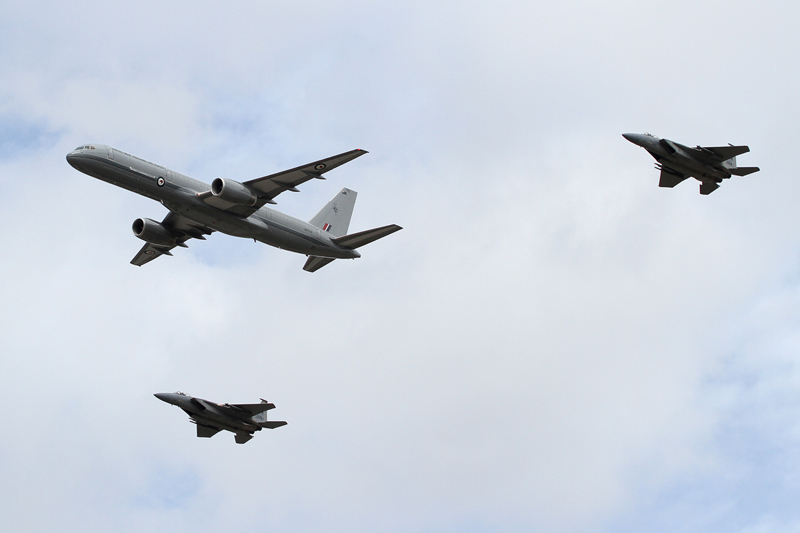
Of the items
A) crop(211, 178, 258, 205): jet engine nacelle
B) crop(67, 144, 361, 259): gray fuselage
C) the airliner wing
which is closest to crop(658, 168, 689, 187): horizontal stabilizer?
the airliner wing

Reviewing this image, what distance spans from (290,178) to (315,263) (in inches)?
440

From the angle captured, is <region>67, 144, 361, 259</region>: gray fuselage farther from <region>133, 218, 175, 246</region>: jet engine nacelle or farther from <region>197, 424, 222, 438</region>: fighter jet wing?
<region>197, 424, 222, 438</region>: fighter jet wing

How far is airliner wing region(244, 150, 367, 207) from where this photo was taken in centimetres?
4984

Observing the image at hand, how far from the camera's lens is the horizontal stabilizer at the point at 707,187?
5319 cm

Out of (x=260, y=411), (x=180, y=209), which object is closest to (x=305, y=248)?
(x=180, y=209)

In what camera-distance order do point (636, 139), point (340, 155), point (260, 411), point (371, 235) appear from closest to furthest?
point (340, 155), point (636, 139), point (371, 235), point (260, 411)

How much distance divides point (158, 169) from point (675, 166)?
30.9 m

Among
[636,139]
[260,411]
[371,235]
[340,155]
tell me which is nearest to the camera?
[340,155]

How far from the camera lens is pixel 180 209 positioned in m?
52.1

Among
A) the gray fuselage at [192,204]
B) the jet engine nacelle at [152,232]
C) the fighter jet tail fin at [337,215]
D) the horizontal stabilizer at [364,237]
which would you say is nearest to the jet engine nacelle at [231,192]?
the gray fuselage at [192,204]

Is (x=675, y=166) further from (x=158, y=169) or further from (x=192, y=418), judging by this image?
(x=192, y=418)

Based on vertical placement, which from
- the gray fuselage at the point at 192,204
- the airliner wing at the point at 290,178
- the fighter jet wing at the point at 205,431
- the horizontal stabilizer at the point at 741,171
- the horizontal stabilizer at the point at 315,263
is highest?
the horizontal stabilizer at the point at 741,171

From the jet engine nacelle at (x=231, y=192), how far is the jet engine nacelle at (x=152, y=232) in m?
9.37

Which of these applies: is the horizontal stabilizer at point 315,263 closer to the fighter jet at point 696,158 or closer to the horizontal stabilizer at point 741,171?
the fighter jet at point 696,158
